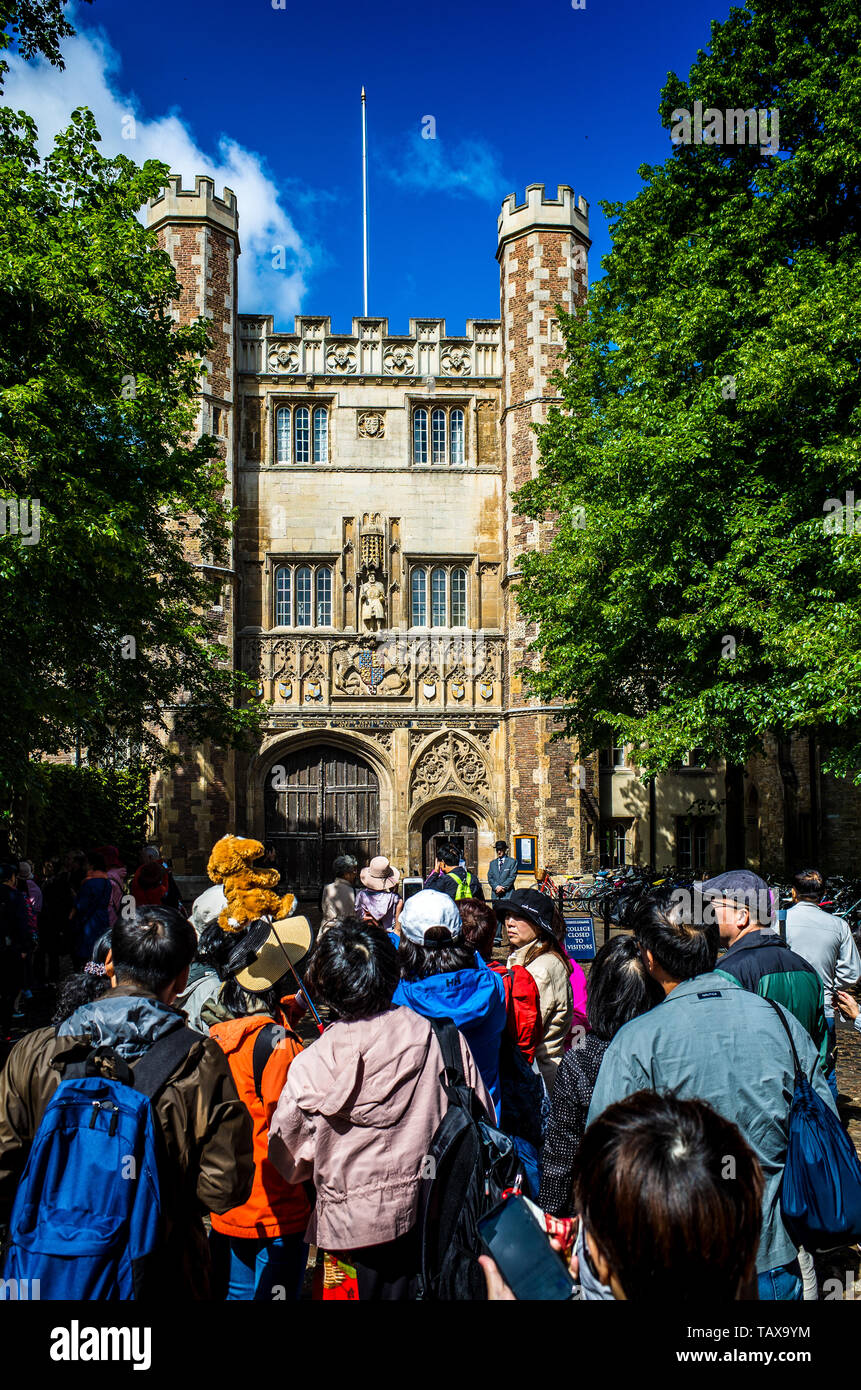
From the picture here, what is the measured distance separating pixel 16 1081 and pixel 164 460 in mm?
9118

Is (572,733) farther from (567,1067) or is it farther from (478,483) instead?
(567,1067)

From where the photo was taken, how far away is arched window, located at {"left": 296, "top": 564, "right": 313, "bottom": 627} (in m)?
20.4

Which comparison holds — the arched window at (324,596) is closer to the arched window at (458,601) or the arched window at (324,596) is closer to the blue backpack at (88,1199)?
the arched window at (458,601)

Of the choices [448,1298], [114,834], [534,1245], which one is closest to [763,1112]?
[448,1298]

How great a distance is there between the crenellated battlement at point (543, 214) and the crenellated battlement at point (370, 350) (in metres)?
2.06

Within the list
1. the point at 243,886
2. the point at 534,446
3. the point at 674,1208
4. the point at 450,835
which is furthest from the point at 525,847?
the point at 674,1208

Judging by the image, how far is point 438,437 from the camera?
21.1 metres

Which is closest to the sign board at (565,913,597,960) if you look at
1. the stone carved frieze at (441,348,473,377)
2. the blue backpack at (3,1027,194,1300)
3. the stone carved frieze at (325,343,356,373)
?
the blue backpack at (3,1027,194,1300)

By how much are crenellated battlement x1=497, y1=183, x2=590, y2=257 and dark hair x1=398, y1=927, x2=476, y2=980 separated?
19.8 metres

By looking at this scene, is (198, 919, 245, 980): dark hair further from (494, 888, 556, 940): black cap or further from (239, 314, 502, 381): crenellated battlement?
(239, 314, 502, 381): crenellated battlement

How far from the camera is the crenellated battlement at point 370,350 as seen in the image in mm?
20922

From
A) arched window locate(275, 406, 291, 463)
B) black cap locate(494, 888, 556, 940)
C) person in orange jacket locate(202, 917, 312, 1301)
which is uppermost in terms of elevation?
arched window locate(275, 406, 291, 463)

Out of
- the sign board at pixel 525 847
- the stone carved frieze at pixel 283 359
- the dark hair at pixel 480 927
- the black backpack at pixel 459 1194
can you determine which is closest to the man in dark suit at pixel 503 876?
the sign board at pixel 525 847

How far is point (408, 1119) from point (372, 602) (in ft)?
58.2
